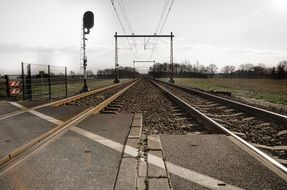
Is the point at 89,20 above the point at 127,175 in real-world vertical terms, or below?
above

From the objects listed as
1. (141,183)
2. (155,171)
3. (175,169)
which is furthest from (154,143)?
(141,183)

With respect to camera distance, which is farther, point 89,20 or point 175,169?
point 89,20

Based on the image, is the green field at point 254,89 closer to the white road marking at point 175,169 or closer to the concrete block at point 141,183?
the white road marking at point 175,169

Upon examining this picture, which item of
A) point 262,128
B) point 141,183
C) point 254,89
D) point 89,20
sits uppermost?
point 89,20

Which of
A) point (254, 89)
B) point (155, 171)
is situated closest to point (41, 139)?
point (155, 171)

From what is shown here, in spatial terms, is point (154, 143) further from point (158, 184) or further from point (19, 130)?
point (19, 130)

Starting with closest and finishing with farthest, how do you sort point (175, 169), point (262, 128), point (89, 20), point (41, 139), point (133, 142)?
1. point (175, 169)
2. point (133, 142)
3. point (41, 139)
4. point (262, 128)
5. point (89, 20)

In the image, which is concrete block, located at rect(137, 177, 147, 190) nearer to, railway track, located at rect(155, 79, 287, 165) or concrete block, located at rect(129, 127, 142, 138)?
concrete block, located at rect(129, 127, 142, 138)

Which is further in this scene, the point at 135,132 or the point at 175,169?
the point at 135,132

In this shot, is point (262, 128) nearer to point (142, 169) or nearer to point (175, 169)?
point (175, 169)

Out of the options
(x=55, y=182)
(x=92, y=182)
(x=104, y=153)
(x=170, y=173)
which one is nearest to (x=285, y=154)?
(x=170, y=173)

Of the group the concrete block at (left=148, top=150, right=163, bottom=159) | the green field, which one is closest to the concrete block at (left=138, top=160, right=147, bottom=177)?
the concrete block at (left=148, top=150, right=163, bottom=159)

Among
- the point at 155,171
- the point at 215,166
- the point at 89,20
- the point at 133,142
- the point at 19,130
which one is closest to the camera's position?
the point at 155,171

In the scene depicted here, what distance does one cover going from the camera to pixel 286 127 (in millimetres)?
8781
